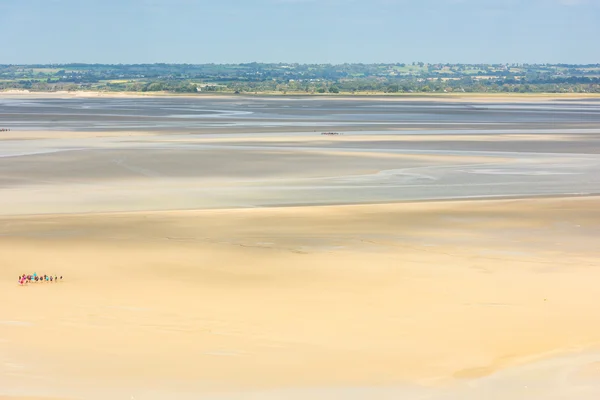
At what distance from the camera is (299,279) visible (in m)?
16.6

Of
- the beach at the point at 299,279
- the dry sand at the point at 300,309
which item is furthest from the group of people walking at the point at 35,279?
the beach at the point at 299,279

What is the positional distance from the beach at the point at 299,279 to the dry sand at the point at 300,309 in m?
0.04

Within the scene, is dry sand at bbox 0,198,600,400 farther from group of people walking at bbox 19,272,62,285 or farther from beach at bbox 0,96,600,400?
group of people walking at bbox 19,272,62,285

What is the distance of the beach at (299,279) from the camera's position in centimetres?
1139

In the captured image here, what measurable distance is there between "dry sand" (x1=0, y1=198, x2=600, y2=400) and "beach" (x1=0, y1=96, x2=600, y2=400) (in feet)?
0.14

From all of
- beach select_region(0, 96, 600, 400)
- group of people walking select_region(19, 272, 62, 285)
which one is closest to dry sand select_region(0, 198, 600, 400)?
beach select_region(0, 96, 600, 400)

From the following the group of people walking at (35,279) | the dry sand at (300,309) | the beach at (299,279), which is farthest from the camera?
the group of people walking at (35,279)

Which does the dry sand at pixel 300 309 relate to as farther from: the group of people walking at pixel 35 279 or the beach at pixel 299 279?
the group of people walking at pixel 35 279

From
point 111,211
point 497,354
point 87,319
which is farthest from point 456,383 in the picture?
point 111,211

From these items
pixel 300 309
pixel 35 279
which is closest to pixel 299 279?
pixel 300 309

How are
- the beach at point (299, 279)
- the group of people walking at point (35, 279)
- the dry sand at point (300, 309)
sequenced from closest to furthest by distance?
the dry sand at point (300, 309) → the beach at point (299, 279) → the group of people walking at point (35, 279)

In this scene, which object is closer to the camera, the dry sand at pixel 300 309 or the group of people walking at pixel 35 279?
the dry sand at pixel 300 309

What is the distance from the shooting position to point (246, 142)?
4634 centimetres

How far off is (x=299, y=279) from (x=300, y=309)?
2257mm
